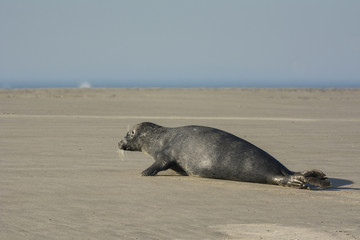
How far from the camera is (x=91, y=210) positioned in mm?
7184

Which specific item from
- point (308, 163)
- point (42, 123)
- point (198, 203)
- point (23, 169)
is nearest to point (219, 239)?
point (198, 203)

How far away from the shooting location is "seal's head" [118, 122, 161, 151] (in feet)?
37.3

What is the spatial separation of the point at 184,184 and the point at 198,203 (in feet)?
4.89

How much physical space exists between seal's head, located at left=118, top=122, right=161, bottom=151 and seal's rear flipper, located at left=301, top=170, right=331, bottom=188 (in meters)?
3.16

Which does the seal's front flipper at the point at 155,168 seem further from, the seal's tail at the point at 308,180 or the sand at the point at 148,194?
the seal's tail at the point at 308,180

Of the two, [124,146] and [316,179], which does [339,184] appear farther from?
[124,146]

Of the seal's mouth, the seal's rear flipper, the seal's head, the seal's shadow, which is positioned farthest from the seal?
the seal's mouth

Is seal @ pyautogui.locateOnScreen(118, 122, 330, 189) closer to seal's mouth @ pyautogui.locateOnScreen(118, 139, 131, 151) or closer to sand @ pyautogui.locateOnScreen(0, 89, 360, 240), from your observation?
sand @ pyautogui.locateOnScreen(0, 89, 360, 240)

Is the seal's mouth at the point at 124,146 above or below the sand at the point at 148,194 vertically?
above

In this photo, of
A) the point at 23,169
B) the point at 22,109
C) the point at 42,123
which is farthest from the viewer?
the point at 22,109

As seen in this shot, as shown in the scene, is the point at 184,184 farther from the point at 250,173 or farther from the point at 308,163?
the point at 308,163

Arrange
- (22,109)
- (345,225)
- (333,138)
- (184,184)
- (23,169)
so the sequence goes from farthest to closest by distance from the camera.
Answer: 1. (22,109)
2. (333,138)
3. (23,169)
4. (184,184)
5. (345,225)

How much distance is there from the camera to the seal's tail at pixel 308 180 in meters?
9.16

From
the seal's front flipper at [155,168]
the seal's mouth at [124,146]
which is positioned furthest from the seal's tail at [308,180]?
the seal's mouth at [124,146]
